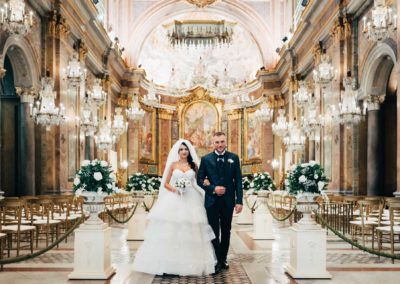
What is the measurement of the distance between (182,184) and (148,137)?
2761cm

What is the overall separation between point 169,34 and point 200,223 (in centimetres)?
2299

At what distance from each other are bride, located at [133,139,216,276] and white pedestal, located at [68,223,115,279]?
0.55 metres

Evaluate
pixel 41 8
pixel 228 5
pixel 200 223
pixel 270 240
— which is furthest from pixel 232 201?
pixel 228 5

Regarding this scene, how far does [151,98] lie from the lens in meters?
33.8

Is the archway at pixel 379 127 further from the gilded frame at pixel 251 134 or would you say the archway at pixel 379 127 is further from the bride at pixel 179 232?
the gilded frame at pixel 251 134

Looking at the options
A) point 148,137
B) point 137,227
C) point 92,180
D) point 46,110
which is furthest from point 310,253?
point 148,137

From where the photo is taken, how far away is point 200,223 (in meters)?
8.05

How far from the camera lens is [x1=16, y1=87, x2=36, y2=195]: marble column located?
1659 centimetres

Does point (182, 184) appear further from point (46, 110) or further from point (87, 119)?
point (87, 119)

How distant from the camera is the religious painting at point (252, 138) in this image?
112 feet

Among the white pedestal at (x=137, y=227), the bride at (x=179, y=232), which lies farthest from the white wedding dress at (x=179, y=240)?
the white pedestal at (x=137, y=227)

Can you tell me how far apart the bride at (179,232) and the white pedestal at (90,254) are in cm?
55

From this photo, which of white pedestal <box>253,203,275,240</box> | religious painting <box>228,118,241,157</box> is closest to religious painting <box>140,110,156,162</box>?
religious painting <box>228,118,241,157</box>

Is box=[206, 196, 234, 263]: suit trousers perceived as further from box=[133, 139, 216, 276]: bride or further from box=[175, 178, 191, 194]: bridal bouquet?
box=[175, 178, 191, 194]: bridal bouquet
